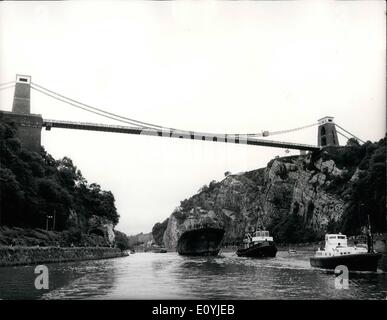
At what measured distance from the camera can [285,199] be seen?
123m

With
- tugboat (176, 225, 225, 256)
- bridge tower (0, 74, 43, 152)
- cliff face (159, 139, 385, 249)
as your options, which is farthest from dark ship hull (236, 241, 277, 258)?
bridge tower (0, 74, 43, 152)

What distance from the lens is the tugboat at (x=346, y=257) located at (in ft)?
90.8

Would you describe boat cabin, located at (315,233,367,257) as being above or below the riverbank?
above

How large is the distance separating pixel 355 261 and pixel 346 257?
36.5 inches

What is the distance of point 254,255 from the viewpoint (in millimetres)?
57781

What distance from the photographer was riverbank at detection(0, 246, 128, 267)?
36125 millimetres

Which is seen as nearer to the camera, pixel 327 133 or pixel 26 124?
pixel 26 124

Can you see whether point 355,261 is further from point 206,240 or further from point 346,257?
point 206,240

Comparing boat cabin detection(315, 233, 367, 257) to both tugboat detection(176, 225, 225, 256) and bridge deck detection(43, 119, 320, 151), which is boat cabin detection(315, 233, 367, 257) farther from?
bridge deck detection(43, 119, 320, 151)

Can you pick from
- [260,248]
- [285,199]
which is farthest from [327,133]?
[260,248]

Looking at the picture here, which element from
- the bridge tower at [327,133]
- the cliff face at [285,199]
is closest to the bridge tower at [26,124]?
the cliff face at [285,199]

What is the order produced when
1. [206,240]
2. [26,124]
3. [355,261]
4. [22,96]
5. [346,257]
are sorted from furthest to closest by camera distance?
[22,96], [206,240], [26,124], [346,257], [355,261]
